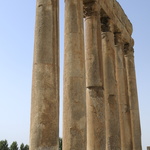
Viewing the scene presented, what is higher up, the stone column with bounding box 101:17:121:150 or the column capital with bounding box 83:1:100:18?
the column capital with bounding box 83:1:100:18

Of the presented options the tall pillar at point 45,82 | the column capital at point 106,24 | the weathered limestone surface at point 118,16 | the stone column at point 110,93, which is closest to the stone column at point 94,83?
the weathered limestone surface at point 118,16

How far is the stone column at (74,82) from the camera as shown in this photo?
31312 millimetres

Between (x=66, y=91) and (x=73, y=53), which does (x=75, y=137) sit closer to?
(x=66, y=91)

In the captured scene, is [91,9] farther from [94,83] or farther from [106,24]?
[94,83]

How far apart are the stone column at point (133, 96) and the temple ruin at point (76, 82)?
2.70 m

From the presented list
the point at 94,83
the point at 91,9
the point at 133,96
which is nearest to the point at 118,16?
the point at 91,9

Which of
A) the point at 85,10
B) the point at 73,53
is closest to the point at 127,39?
the point at 85,10

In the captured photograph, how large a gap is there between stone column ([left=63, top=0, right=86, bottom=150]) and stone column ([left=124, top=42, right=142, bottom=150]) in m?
25.2

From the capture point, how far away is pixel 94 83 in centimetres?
4003

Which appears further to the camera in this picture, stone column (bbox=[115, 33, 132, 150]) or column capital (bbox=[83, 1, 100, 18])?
stone column (bbox=[115, 33, 132, 150])

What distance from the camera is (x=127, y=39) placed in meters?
60.2

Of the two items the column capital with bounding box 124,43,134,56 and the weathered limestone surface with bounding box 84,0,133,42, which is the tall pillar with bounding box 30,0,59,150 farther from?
the column capital with bounding box 124,43,134,56

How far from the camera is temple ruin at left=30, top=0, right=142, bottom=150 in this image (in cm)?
2959

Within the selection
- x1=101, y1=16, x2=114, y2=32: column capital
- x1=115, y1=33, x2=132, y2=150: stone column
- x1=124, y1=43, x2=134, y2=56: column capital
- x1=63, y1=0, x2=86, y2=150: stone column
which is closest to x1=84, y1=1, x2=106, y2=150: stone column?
x1=63, y1=0, x2=86, y2=150: stone column
